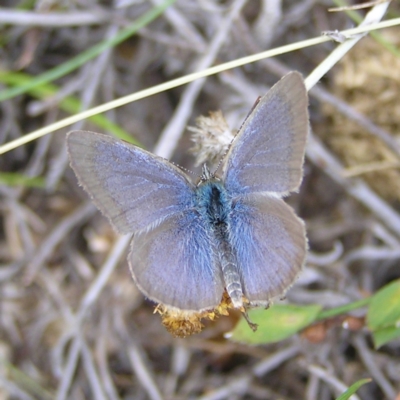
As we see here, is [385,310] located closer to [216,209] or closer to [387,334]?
[387,334]

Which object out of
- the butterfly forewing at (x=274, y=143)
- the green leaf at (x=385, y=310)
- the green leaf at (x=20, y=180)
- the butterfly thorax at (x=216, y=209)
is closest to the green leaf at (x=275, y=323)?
the green leaf at (x=385, y=310)

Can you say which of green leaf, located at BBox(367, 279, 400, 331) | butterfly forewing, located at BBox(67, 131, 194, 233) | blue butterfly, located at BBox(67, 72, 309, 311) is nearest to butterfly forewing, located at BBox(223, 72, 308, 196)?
blue butterfly, located at BBox(67, 72, 309, 311)

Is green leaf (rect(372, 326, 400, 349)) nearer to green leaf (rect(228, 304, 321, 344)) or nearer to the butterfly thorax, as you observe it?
green leaf (rect(228, 304, 321, 344))

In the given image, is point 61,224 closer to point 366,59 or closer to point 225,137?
point 225,137

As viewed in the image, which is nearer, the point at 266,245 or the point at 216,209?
the point at 266,245

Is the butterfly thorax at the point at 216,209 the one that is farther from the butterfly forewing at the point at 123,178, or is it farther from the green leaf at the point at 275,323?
the green leaf at the point at 275,323

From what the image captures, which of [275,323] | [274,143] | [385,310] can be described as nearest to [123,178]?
[274,143]
